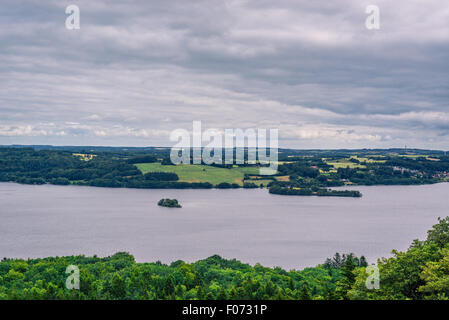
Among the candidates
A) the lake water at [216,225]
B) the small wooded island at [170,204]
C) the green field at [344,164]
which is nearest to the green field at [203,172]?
the lake water at [216,225]

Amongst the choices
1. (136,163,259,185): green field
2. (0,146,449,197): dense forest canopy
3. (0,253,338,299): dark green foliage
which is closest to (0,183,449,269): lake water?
(0,253,338,299): dark green foliage

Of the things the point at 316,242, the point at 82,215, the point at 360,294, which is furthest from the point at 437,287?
the point at 82,215

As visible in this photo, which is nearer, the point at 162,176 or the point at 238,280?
the point at 238,280

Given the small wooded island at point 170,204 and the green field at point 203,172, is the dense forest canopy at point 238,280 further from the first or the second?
the green field at point 203,172

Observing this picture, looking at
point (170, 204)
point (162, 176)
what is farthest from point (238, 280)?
point (162, 176)

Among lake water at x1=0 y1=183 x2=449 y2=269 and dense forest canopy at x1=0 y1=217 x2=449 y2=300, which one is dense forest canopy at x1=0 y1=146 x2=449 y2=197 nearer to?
lake water at x1=0 y1=183 x2=449 y2=269

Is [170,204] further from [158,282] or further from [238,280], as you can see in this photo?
[158,282]
